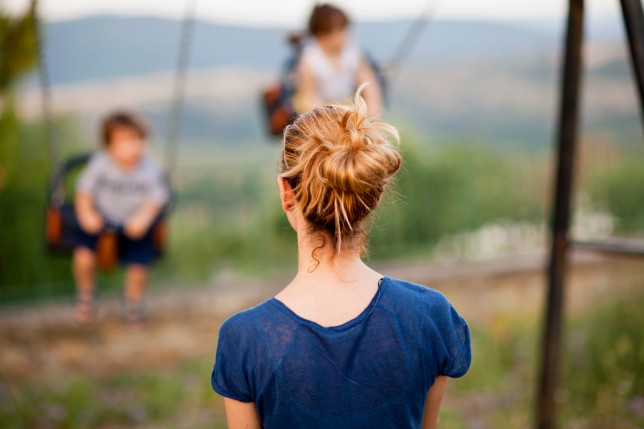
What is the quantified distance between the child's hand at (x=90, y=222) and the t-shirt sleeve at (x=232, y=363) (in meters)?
2.78

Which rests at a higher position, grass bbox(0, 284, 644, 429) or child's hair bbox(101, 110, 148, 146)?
child's hair bbox(101, 110, 148, 146)

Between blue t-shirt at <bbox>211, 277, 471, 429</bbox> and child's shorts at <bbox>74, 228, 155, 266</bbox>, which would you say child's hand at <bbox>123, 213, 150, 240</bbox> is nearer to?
child's shorts at <bbox>74, 228, 155, 266</bbox>

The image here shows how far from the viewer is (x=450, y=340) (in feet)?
5.10

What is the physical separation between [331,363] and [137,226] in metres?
2.86

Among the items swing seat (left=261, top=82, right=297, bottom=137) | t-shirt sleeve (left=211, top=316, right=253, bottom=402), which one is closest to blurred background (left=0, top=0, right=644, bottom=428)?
swing seat (left=261, top=82, right=297, bottom=137)

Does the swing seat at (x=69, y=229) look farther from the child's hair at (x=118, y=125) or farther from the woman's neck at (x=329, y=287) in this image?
the woman's neck at (x=329, y=287)

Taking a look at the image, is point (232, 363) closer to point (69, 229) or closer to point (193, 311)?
point (69, 229)

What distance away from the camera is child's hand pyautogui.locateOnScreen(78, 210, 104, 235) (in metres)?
4.10

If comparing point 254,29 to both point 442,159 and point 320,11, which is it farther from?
point 320,11

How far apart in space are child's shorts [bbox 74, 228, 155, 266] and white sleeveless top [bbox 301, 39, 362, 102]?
1209 millimetres

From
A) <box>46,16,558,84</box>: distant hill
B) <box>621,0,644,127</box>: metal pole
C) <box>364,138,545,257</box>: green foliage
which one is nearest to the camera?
<box>621,0,644,127</box>: metal pole

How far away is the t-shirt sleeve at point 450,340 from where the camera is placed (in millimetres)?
1543

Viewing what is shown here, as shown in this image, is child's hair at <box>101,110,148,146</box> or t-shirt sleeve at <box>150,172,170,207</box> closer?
t-shirt sleeve at <box>150,172,170,207</box>

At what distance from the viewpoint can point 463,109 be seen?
21562mm
